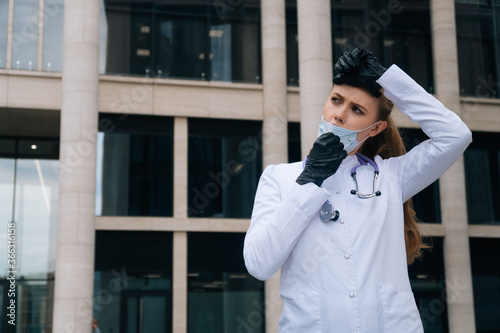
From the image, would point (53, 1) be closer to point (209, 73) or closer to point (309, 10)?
point (209, 73)

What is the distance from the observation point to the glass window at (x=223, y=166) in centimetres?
2103

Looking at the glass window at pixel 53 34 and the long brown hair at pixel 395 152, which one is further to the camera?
the glass window at pixel 53 34

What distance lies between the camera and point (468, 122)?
22.6 m

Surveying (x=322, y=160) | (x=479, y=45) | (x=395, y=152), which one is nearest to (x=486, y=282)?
(x=479, y=45)

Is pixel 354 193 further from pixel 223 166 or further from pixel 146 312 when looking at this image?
pixel 223 166

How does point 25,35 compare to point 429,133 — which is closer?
point 429,133

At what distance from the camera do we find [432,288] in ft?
72.5

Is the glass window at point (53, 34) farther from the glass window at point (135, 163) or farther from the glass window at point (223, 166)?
the glass window at point (223, 166)

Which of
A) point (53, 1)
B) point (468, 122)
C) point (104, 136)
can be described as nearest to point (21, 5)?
point (53, 1)

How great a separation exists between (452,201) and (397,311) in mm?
20306

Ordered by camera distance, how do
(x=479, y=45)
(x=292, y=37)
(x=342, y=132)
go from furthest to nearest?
1. (x=479, y=45)
2. (x=292, y=37)
3. (x=342, y=132)

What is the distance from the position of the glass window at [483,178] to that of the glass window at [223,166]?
750 cm

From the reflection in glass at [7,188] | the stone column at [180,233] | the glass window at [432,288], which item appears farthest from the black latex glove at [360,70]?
the reflection in glass at [7,188]

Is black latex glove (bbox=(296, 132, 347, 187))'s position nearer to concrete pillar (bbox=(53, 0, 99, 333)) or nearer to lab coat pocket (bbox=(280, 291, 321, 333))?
lab coat pocket (bbox=(280, 291, 321, 333))
